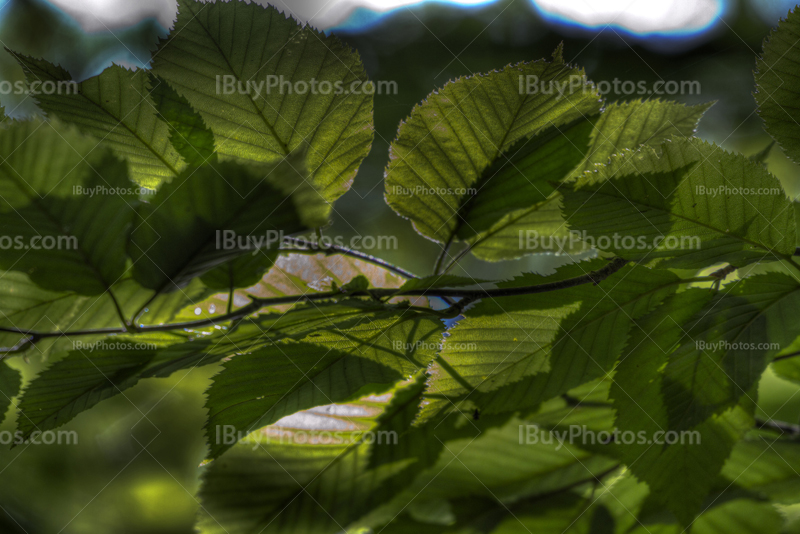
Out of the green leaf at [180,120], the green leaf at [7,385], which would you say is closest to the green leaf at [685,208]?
the green leaf at [180,120]

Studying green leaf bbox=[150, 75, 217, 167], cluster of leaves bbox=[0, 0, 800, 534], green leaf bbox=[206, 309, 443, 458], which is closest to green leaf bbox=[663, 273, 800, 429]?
cluster of leaves bbox=[0, 0, 800, 534]

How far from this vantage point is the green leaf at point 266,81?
16 centimetres

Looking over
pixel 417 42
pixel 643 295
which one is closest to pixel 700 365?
pixel 643 295

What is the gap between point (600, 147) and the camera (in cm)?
20

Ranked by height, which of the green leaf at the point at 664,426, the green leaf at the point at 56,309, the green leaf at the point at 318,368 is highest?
the green leaf at the point at 56,309

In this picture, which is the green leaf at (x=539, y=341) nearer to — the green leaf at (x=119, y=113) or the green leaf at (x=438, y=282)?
the green leaf at (x=438, y=282)

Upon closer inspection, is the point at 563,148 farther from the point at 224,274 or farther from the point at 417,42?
the point at 417,42

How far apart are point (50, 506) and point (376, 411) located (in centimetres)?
87

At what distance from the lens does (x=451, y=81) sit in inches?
7.1

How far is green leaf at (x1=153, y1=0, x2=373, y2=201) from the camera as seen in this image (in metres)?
0.16

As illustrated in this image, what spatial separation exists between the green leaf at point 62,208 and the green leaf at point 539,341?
13cm

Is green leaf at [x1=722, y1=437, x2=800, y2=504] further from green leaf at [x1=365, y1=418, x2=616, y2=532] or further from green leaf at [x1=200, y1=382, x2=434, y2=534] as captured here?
green leaf at [x1=200, y1=382, x2=434, y2=534]

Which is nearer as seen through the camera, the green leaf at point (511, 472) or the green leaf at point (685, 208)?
the green leaf at point (685, 208)

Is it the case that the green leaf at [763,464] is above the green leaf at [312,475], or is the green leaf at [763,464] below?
below
